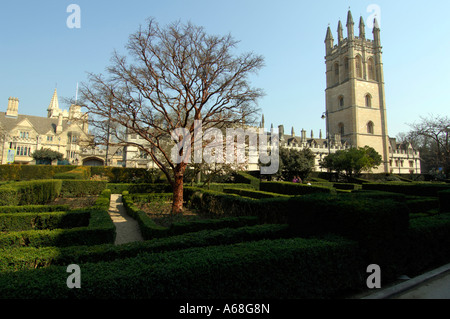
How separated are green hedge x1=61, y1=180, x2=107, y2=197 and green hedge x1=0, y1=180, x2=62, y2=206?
3205 millimetres

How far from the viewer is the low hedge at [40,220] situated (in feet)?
25.1

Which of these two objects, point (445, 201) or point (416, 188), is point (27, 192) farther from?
point (416, 188)

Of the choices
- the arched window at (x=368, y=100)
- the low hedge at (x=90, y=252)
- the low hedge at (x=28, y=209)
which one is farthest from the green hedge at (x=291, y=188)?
the arched window at (x=368, y=100)

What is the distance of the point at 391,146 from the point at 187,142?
76.3 metres

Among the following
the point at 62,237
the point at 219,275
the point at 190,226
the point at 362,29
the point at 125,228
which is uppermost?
the point at 362,29

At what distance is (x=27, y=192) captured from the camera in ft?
39.1

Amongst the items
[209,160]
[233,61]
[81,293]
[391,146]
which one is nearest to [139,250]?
[81,293]

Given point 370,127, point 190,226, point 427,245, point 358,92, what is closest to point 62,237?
point 190,226

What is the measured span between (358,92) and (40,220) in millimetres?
70829

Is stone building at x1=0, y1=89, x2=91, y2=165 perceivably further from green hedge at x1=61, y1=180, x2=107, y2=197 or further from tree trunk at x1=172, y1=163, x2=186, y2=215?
tree trunk at x1=172, y1=163, x2=186, y2=215

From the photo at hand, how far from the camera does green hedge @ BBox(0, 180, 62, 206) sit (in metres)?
9.85

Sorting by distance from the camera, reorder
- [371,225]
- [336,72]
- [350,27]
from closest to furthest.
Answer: [371,225]
[350,27]
[336,72]

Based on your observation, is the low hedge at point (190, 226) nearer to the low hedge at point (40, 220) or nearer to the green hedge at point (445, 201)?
the low hedge at point (40, 220)
